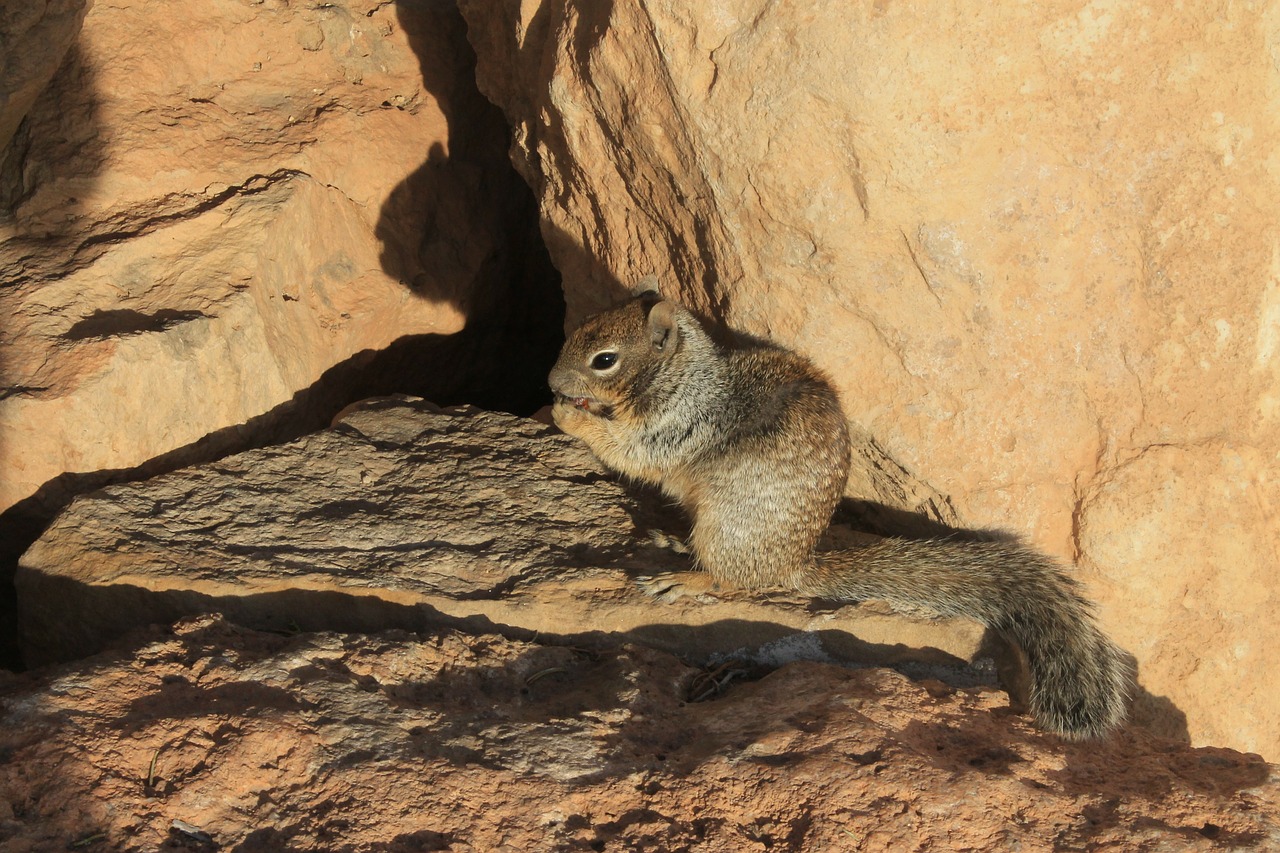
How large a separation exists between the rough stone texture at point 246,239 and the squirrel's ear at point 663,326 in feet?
6.14

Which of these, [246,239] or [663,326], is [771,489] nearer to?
[663,326]

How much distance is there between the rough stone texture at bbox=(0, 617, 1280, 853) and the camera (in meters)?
2.81

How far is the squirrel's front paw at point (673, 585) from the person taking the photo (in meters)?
4.19

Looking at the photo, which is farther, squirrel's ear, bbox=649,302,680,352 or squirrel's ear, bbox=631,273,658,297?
squirrel's ear, bbox=631,273,658,297

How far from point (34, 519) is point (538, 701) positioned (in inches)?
94.1

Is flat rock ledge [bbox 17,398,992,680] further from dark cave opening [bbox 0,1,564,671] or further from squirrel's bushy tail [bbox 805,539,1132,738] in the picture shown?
dark cave opening [bbox 0,1,564,671]

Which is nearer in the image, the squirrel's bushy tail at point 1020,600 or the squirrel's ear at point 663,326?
the squirrel's bushy tail at point 1020,600

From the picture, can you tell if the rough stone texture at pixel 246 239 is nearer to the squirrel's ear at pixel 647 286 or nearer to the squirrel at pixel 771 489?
the squirrel at pixel 771 489

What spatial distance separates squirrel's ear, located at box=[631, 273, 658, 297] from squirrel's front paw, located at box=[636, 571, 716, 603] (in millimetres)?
1372

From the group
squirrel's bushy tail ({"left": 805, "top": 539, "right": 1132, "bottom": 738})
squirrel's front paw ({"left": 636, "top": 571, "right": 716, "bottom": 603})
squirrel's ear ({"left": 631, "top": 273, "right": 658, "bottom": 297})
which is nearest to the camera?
squirrel's bushy tail ({"left": 805, "top": 539, "right": 1132, "bottom": 738})

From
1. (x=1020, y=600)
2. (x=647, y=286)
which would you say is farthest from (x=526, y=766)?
(x=647, y=286)

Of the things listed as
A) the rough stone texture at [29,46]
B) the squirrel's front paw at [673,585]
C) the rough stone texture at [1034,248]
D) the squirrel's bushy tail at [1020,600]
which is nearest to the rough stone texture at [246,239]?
Result: the rough stone texture at [29,46]

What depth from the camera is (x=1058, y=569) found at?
13.6 feet

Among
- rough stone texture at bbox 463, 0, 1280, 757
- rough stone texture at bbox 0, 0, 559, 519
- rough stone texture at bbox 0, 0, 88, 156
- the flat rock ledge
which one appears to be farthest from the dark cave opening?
rough stone texture at bbox 463, 0, 1280, 757
